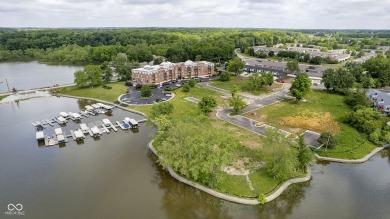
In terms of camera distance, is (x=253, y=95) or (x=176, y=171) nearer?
(x=176, y=171)

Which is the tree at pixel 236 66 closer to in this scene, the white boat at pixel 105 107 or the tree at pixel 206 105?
the tree at pixel 206 105

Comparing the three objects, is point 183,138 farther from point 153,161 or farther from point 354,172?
point 354,172

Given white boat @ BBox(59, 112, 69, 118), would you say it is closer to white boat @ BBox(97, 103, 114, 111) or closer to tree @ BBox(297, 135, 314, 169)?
white boat @ BBox(97, 103, 114, 111)

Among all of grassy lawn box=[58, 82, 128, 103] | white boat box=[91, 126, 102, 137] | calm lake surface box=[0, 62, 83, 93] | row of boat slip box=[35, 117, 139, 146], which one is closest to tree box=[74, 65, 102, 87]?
grassy lawn box=[58, 82, 128, 103]

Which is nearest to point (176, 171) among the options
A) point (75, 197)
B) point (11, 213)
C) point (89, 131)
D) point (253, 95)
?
point (75, 197)

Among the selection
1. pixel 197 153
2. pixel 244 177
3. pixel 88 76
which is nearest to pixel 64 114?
pixel 88 76

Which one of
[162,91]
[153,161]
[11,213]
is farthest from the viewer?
[162,91]
